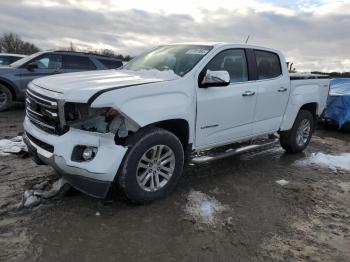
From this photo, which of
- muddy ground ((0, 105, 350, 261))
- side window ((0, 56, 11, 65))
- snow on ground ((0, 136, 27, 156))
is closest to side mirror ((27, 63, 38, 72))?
side window ((0, 56, 11, 65))

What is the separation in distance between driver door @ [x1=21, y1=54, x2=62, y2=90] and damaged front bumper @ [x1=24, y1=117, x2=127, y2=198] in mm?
7311

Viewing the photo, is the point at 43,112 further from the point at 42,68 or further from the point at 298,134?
the point at 42,68

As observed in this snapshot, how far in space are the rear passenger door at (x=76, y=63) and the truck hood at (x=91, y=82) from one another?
6684mm

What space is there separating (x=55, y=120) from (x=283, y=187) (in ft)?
10.6

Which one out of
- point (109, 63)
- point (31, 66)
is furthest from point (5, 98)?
point (109, 63)

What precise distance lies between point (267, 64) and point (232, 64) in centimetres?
94

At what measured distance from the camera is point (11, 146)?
6492 mm

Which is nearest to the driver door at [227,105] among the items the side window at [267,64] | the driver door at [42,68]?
the side window at [267,64]

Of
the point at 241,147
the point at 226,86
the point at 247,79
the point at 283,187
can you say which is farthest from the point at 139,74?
the point at 283,187

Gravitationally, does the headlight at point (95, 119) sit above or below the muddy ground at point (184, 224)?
above

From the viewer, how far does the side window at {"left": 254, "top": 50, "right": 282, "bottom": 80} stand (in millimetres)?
6047

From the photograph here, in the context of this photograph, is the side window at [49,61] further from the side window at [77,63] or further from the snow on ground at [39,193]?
the snow on ground at [39,193]

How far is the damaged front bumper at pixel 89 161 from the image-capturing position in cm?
394

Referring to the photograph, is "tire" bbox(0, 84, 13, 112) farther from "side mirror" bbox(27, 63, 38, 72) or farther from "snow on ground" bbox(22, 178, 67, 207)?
"snow on ground" bbox(22, 178, 67, 207)
